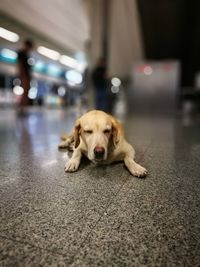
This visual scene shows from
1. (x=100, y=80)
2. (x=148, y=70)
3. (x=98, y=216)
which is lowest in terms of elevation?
(x=98, y=216)

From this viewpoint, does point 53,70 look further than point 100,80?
Yes

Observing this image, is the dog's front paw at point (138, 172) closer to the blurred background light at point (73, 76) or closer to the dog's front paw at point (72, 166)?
the dog's front paw at point (72, 166)

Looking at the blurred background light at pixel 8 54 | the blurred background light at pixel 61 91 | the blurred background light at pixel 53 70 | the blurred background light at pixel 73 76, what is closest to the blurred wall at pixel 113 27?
the blurred background light at pixel 8 54

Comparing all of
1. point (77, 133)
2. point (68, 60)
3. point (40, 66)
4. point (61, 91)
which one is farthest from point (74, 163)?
point (61, 91)

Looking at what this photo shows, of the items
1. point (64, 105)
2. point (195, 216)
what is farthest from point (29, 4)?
point (64, 105)

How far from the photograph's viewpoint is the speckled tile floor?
65 cm

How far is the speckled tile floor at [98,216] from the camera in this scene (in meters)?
0.65

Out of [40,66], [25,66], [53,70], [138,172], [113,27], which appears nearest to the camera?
[138,172]

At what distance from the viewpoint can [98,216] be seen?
2.88 feet

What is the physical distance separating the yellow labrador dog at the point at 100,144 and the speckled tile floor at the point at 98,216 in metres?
0.06

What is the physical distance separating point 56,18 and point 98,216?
23.5 feet

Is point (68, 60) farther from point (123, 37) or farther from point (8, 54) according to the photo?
point (123, 37)

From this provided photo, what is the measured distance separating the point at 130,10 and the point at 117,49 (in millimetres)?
2068

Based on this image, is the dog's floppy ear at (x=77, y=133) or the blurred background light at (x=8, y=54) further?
the blurred background light at (x=8, y=54)
